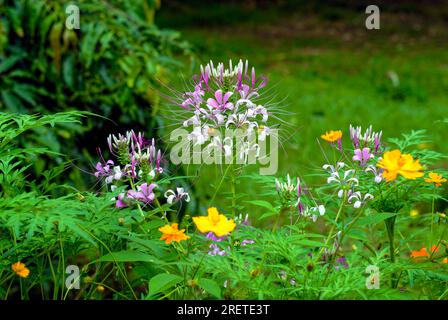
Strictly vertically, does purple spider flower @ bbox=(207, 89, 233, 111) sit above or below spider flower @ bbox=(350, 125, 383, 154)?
above

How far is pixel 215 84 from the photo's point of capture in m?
1.50

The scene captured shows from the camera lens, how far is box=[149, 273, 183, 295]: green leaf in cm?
126

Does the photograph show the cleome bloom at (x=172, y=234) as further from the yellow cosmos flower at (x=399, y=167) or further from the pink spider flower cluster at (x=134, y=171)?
the yellow cosmos flower at (x=399, y=167)

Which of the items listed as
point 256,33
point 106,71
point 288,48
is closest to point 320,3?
point 256,33

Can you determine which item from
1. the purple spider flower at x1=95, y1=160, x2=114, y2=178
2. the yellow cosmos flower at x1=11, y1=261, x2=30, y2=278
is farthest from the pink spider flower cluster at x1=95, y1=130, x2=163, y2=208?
the yellow cosmos flower at x1=11, y1=261, x2=30, y2=278

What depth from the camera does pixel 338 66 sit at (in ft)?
31.8

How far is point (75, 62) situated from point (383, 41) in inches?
371

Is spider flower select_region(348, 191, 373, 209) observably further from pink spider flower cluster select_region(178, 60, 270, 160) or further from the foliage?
the foliage

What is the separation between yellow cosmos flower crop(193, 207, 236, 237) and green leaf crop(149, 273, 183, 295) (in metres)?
0.12

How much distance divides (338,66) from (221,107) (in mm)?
8467

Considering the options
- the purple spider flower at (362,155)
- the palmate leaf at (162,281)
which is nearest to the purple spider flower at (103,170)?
the palmate leaf at (162,281)

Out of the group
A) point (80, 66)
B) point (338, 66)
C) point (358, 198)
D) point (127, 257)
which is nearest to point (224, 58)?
point (338, 66)

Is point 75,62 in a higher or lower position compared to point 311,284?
higher
